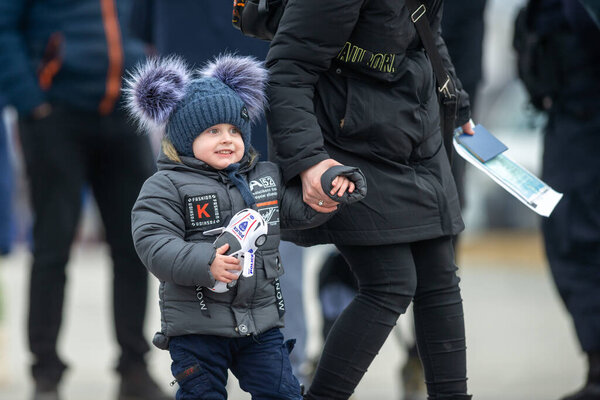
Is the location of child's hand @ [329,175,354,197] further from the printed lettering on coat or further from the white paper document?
the white paper document

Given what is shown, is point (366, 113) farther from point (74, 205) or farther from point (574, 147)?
point (74, 205)

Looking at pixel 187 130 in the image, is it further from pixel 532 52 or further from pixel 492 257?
pixel 492 257

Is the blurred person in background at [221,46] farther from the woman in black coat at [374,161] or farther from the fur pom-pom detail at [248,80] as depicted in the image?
the fur pom-pom detail at [248,80]

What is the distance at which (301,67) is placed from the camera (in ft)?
9.34

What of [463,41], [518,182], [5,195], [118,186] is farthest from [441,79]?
[5,195]

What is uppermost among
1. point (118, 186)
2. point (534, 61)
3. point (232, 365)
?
point (534, 61)

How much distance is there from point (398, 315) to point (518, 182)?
0.53 metres

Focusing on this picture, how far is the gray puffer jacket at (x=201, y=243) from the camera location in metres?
2.64

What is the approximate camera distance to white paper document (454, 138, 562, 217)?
10.2ft

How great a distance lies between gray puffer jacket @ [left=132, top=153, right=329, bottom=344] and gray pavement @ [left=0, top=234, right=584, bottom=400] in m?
1.70

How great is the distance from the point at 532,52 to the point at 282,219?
1598 mm

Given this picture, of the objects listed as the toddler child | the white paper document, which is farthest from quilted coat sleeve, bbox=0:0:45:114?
the white paper document

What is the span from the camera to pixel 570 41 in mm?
4008

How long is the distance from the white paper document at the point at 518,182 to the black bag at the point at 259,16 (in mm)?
691
